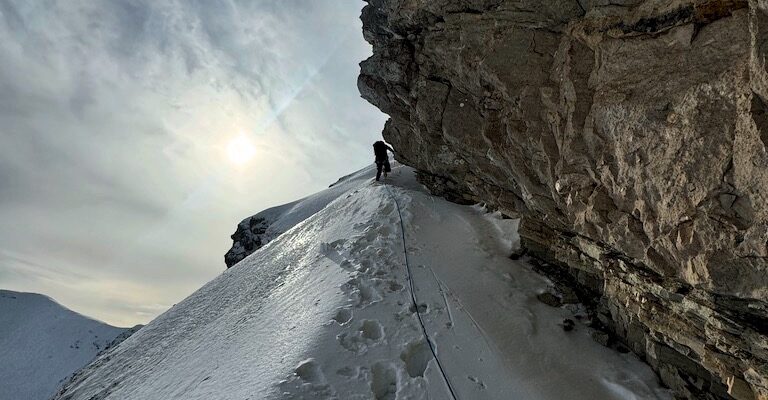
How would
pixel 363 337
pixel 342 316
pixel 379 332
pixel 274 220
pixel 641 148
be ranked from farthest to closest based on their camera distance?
pixel 274 220 → pixel 342 316 → pixel 379 332 → pixel 363 337 → pixel 641 148

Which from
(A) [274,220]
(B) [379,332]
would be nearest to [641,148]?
(B) [379,332]

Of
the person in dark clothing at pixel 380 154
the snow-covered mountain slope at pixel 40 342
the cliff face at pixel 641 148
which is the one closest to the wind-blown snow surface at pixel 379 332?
the cliff face at pixel 641 148

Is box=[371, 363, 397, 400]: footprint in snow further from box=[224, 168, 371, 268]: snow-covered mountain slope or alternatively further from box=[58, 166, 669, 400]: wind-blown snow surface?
box=[224, 168, 371, 268]: snow-covered mountain slope

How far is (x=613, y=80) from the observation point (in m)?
6.80

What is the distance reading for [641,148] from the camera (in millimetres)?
6164

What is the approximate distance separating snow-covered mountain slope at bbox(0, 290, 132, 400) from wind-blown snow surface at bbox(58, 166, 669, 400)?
43121mm

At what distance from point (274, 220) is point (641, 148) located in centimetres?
3447

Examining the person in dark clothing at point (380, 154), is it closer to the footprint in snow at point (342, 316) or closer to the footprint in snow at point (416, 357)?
the footprint in snow at point (342, 316)

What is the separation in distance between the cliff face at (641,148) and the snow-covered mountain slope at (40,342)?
55126 mm

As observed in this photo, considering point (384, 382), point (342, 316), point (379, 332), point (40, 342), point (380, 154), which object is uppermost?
point (40, 342)

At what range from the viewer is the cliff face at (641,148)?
5.01 meters

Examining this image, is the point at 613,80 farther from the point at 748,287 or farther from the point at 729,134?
the point at 748,287

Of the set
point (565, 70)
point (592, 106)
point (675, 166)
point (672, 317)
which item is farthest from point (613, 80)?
point (672, 317)

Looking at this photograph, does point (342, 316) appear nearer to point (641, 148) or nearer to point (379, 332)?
point (379, 332)
